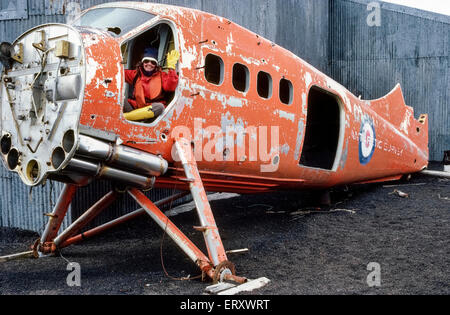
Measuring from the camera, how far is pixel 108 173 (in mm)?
4375

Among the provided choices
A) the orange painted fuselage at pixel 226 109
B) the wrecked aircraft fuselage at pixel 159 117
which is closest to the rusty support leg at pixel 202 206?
the wrecked aircraft fuselage at pixel 159 117

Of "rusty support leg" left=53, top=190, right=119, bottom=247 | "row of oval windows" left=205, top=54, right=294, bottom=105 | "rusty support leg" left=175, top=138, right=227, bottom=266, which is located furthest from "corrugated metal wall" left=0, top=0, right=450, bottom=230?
"rusty support leg" left=175, top=138, right=227, bottom=266

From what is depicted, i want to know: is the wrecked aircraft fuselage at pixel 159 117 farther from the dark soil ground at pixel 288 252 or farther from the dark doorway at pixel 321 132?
the dark doorway at pixel 321 132

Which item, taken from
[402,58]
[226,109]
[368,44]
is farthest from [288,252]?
[368,44]

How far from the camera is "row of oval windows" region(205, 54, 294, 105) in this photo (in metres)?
5.88

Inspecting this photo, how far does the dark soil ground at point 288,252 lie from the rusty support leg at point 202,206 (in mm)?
420

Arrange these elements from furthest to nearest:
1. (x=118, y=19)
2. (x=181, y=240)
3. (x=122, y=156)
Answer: (x=118, y=19) → (x=181, y=240) → (x=122, y=156)

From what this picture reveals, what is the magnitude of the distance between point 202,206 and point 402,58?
49.5ft

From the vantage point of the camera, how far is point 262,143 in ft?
20.0

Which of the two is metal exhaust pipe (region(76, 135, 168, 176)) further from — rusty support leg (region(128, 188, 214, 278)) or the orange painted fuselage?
rusty support leg (region(128, 188, 214, 278))

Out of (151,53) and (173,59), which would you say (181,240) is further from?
(151,53)

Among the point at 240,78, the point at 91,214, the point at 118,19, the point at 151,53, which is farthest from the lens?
the point at 240,78

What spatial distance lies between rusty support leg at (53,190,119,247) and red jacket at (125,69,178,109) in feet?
4.35
